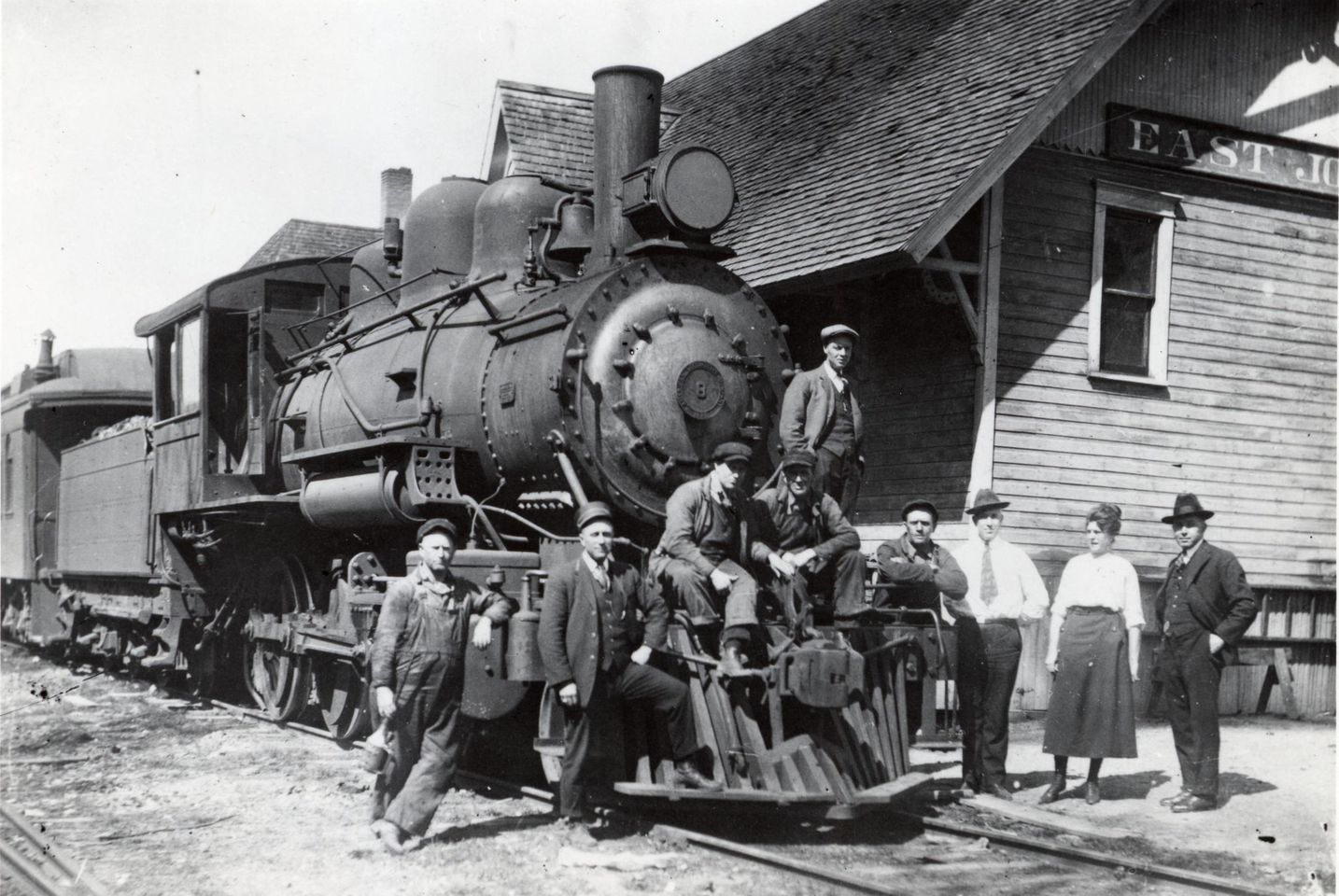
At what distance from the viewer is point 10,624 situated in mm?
17406

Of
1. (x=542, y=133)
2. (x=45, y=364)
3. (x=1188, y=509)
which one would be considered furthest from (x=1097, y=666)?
(x=45, y=364)

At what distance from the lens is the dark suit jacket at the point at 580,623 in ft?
19.1

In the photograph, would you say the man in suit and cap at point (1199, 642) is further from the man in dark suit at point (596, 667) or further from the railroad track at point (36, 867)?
the railroad track at point (36, 867)

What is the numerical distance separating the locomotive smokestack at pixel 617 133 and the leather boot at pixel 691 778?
9.24 ft

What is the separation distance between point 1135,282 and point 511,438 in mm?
6949

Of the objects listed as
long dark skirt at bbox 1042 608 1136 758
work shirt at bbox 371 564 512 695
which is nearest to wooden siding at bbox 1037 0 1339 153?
long dark skirt at bbox 1042 608 1136 758

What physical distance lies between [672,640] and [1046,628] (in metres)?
5.67

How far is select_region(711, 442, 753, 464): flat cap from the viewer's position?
6164mm

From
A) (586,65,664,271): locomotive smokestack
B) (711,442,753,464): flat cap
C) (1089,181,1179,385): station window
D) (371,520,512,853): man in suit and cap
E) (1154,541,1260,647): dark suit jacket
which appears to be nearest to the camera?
(371,520,512,853): man in suit and cap

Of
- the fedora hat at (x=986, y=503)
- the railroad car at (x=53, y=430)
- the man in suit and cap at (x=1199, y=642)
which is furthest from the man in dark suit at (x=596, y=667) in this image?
the railroad car at (x=53, y=430)

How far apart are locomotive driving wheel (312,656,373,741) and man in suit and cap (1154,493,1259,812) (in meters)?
4.83

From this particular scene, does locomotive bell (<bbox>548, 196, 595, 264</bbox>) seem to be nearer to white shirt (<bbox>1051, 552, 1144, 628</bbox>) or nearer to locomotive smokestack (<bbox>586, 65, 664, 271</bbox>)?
locomotive smokestack (<bbox>586, 65, 664, 271</bbox>)

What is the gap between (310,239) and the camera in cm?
3077

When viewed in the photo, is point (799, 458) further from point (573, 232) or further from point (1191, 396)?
point (1191, 396)
